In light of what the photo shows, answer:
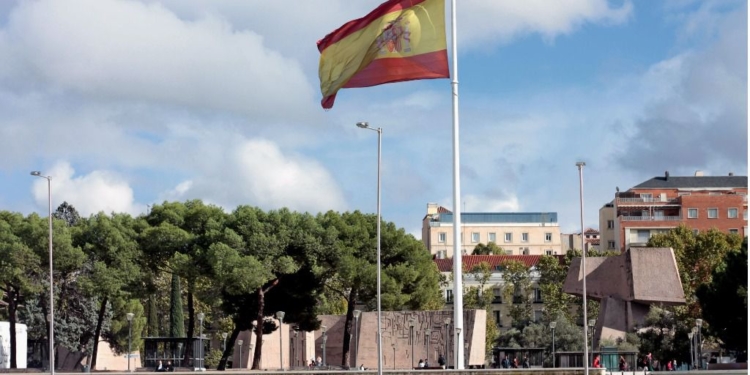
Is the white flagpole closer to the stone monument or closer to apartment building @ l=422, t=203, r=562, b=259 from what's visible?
the stone monument

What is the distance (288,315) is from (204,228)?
6.67 m

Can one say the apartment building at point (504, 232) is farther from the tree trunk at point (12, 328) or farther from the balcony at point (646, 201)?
the tree trunk at point (12, 328)

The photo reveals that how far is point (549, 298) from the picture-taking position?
102750 millimetres

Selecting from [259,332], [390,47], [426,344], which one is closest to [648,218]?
[426,344]

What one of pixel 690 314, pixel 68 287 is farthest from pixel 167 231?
pixel 690 314

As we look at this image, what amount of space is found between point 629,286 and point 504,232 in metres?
89.2

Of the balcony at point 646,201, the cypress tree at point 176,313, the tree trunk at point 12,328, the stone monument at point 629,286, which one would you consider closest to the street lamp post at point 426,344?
the stone monument at point 629,286

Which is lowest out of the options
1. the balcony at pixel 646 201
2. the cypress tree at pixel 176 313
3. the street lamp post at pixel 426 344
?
the street lamp post at pixel 426 344

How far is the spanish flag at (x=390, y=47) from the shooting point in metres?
28.5

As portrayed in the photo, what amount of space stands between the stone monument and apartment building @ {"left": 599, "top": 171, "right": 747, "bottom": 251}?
5468cm

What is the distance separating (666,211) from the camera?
12800cm

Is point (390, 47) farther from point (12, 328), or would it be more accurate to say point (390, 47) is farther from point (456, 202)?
point (12, 328)

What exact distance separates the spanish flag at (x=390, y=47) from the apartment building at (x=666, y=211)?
320ft

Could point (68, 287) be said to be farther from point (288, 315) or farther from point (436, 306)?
point (436, 306)
